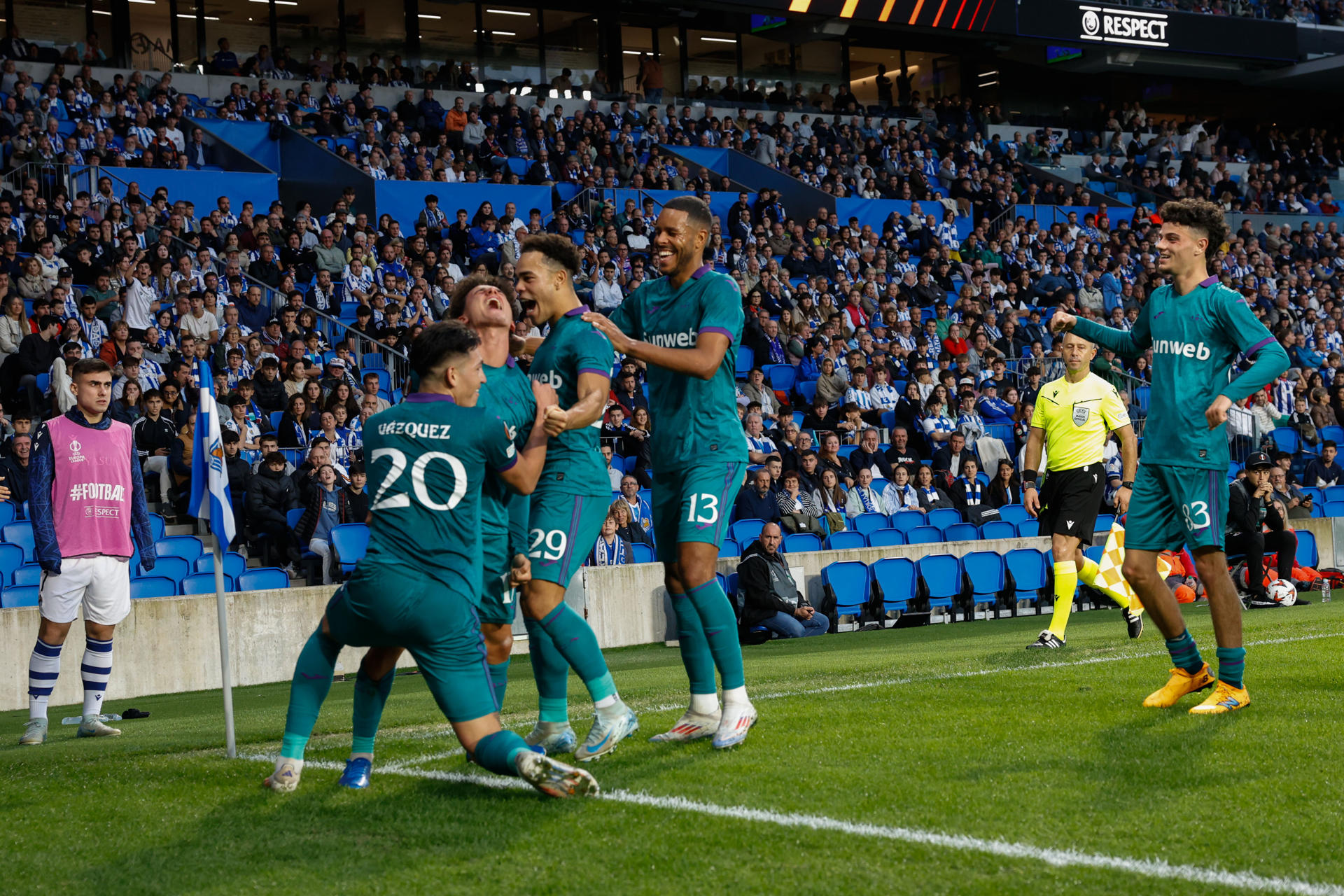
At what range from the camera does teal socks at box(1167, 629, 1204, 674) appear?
661 cm

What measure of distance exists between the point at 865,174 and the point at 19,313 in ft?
67.3

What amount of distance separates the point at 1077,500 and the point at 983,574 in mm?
6033

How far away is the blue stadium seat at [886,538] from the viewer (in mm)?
17078

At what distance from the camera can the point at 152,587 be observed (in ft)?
42.3

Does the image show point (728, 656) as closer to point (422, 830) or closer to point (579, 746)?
point (579, 746)

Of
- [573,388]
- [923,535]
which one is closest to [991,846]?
[573,388]

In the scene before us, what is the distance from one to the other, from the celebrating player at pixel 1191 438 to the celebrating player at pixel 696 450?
1791 millimetres

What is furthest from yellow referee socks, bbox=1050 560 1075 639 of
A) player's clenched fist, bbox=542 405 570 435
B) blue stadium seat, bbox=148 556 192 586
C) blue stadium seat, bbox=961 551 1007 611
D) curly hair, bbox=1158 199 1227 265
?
blue stadium seat, bbox=148 556 192 586

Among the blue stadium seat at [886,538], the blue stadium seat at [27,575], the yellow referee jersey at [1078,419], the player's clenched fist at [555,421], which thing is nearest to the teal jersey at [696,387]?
the player's clenched fist at [555,421]

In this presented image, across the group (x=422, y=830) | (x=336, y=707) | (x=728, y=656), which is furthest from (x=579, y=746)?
(x=336, y=707)

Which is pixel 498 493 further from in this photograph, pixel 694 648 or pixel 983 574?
pixel 983 574

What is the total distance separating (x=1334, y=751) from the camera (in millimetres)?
5184

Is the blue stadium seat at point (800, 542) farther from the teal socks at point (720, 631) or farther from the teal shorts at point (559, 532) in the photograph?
the teal shorts at point (559, 532)

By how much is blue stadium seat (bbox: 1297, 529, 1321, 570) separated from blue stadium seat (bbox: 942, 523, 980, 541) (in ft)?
14.2
